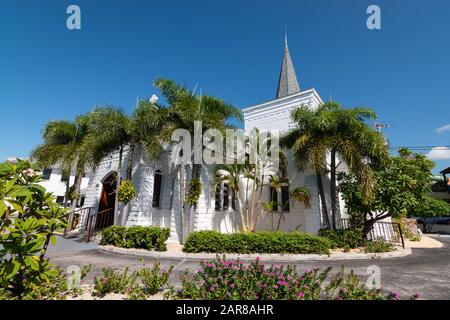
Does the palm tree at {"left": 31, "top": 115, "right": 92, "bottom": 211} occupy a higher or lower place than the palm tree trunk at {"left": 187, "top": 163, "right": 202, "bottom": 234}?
higher

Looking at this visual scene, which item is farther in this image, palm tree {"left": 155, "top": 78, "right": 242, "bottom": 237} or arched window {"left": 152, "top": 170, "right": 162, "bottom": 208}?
arched window {"left": 152, "top": 170, "right": 162, "bottom": 208}

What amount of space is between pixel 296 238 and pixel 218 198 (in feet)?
18.3

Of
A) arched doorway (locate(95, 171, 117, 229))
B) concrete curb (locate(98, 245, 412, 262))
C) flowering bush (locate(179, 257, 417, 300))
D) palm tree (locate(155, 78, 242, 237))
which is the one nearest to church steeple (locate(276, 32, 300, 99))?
palm tree (locate(155, 78, 242, 237))

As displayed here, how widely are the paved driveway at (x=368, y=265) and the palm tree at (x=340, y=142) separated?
9.17 feet

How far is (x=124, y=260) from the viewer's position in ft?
22.7

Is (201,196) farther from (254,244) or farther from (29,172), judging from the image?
(29,172)

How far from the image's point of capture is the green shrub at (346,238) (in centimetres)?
916

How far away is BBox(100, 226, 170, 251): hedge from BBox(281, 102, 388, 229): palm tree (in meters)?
6.93

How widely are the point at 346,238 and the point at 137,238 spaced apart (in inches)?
338

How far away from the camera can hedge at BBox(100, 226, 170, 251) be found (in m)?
8.08

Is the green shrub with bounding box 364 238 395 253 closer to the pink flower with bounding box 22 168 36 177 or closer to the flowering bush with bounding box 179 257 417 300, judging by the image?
the flowering bush with bounding box 179 257 417 300

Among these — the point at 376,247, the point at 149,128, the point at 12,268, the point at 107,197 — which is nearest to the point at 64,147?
the point at 107,197

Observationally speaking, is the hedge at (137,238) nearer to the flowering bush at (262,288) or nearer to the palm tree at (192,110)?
the palm tree at (192,110)

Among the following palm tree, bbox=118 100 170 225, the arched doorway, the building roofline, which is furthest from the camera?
the building roofline
